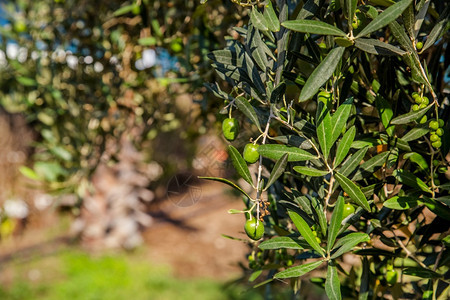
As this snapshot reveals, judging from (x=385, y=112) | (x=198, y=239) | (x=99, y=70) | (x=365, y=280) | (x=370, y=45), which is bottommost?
(x=198, y=239)

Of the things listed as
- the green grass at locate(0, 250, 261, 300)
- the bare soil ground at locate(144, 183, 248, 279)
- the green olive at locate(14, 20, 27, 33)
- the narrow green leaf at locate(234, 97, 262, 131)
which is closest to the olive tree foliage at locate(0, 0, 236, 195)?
the green olive at locate(14, 20, 27, 33)

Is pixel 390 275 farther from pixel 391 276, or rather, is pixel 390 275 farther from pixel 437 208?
pixel 437 208

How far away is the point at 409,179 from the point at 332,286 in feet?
0.72

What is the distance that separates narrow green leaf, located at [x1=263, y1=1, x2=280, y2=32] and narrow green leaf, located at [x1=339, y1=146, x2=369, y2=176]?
238mm

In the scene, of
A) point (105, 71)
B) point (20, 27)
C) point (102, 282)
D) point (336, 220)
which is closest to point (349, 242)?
point (336, 220)

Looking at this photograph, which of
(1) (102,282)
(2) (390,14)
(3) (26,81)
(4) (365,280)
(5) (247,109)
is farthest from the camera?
(1) (102,282)

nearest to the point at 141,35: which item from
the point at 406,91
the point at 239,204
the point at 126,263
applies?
the point at 406,91

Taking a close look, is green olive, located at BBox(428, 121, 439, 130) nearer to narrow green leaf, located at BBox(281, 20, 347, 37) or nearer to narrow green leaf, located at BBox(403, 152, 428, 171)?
narrow green leaf, located at BBox(403, 152, 428, 171)

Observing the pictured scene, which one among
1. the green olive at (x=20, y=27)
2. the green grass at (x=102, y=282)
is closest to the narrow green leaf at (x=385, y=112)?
the green olive at (x=20, y=27)

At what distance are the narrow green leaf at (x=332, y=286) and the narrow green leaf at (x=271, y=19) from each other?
389 millimetres

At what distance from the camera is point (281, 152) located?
67 centimetres

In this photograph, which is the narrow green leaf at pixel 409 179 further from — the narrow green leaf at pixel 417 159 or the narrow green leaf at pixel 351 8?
the narrow green leaf at pixel 351 8

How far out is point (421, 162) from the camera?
0.74 m

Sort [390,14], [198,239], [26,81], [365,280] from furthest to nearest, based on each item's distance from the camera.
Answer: [198,239], [26,81], [365,280], [390,14]
